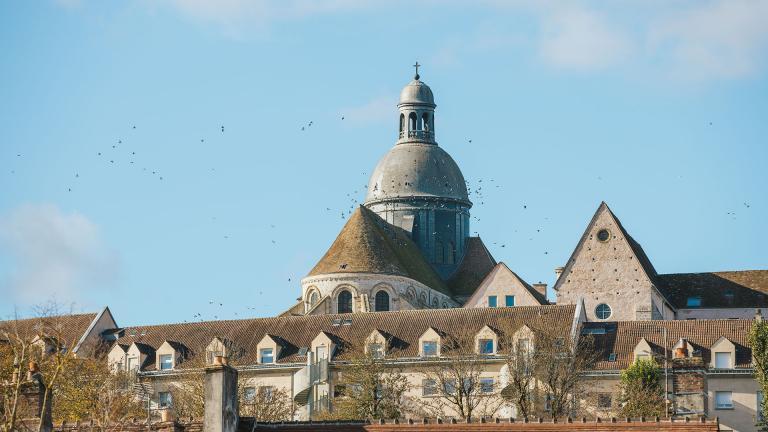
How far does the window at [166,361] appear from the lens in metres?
Answer: 119

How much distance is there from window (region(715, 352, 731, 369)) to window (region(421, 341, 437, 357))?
14.3 meters

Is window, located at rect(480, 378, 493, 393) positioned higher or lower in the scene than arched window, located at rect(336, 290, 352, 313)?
lower

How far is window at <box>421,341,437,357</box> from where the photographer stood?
11462cm

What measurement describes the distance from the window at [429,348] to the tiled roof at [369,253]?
80.6ft

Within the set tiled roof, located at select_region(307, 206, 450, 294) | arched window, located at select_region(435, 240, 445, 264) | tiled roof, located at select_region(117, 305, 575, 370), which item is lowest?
tiled roof, located at select_region(117, 305, 575, 370)

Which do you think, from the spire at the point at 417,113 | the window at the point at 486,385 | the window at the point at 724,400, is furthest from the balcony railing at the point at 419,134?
the window at the point at 724,400

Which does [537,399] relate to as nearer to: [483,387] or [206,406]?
[483,387]

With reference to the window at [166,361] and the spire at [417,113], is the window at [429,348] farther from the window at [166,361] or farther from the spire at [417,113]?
the spire at [417,113]

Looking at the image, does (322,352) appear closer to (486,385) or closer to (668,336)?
(486,385)

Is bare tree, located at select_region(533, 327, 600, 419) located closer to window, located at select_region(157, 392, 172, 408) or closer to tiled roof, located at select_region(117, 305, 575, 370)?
tiled roof, located at select_region(117, 305, 575, 370)

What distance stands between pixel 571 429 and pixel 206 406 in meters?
9.40

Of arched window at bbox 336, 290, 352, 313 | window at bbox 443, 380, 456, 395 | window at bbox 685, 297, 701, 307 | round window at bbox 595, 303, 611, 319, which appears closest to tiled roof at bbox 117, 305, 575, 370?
window at bbox 443, 380, 456, 395

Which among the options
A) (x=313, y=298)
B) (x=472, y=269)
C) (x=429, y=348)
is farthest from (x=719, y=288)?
(x=472, y=269)

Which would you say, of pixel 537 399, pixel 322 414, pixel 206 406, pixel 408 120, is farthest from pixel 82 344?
pixel 206 406
